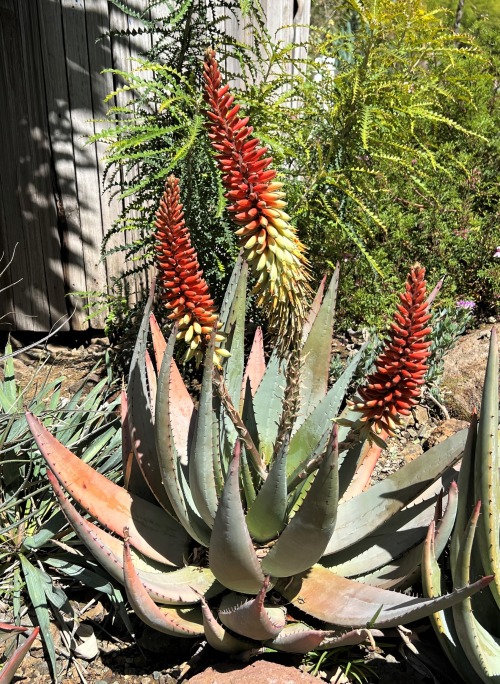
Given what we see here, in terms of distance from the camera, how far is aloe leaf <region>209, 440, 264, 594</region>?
6.07 ft

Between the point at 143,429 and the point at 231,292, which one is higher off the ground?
the point at 231,292

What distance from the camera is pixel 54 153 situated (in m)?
4.11

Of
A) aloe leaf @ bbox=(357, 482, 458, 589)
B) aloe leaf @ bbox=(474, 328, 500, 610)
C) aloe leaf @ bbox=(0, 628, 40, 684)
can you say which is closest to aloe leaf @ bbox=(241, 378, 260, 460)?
aloe leaf @ bbox=(357, 482, 458, 589)

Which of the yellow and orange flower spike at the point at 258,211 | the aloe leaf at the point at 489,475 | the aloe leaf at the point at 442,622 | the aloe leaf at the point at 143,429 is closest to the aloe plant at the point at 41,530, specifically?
the aloe leaf at the point at 143,429

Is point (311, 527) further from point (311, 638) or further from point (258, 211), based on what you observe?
point (258, 211)

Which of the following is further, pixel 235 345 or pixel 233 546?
pixel 235 345

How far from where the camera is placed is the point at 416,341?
5.40 ft

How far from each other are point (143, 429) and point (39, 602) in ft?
2.44

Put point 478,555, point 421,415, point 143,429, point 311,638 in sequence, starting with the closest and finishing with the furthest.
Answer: point 311,638, point 478,555, point 143,429, point 421,415

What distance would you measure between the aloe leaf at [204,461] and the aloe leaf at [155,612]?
0.32m

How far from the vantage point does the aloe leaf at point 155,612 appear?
5.97ft

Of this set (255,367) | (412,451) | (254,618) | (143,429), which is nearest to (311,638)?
(254,618)

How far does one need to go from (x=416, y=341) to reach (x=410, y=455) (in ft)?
6.59

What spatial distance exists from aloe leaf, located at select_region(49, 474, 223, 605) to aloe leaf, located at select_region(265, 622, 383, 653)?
281 millimetres
